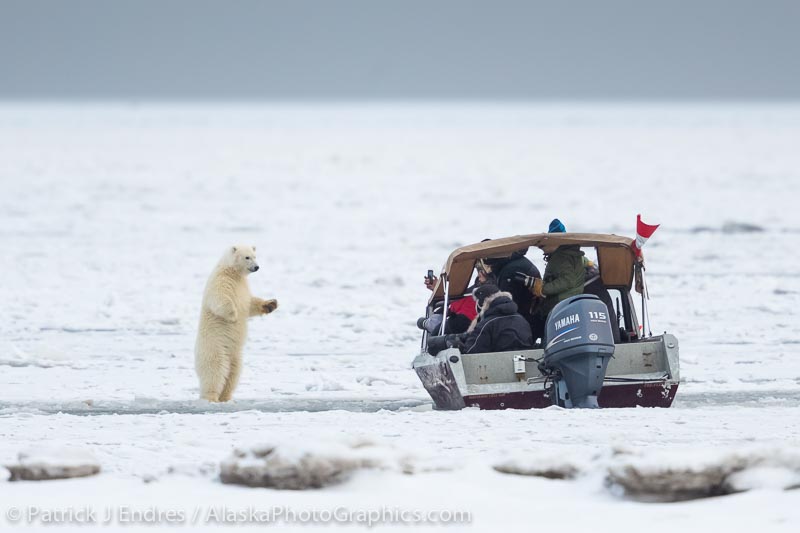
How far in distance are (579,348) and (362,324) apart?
5482 mm

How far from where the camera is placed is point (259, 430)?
740 cm

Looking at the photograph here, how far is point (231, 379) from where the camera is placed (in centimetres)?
899

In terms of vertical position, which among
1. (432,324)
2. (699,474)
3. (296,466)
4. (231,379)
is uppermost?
(432,324)

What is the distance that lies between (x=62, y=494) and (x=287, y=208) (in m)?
19.1

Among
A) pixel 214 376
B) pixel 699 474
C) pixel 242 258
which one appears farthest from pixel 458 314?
pixel 699 474

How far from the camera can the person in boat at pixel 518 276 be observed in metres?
9.15

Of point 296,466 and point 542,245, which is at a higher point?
point 542,245

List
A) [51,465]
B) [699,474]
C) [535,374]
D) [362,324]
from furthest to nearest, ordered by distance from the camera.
Result: [362,324]
[535,374]
[51,465]
[699,474]

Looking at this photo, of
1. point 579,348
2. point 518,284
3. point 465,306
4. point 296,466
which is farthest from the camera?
point 465,306

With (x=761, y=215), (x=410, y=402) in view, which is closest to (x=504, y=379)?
(x=410, y=402)

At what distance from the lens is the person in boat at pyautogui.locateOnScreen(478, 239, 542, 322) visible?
360 inches

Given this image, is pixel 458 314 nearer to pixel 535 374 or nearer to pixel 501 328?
pixel 501 328

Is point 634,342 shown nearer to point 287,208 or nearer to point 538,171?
point 287,208

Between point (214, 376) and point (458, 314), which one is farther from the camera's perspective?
point (458, 314)
